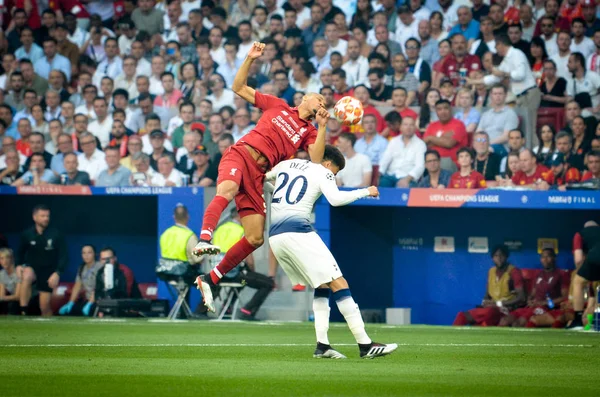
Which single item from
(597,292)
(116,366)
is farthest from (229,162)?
(597,292)

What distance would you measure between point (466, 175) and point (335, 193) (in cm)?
733

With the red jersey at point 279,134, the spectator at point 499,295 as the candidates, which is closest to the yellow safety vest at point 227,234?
the spectator at point 499,295

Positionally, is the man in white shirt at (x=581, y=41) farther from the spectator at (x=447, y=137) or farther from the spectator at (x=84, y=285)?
the spectator at (x=84, y=285)

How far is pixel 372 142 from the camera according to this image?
17.5 meters

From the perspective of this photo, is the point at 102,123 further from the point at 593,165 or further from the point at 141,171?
the point at 593,165

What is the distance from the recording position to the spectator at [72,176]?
18656 mm

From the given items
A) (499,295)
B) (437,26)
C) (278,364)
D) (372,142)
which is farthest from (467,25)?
(278,364)

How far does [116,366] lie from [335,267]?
6.57 ft

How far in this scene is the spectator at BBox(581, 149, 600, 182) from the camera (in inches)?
603

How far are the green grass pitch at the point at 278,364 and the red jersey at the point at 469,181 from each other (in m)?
3.13

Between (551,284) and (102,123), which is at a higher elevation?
(102,123)

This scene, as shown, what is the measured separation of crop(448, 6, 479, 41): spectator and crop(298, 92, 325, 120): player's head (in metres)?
8.10

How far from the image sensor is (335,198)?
9.06 metres

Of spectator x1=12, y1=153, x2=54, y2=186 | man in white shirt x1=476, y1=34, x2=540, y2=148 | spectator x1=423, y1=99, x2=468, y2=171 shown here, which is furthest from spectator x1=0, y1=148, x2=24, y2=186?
man in white shirt x1=476, y1=34, x2=540, y2=148
